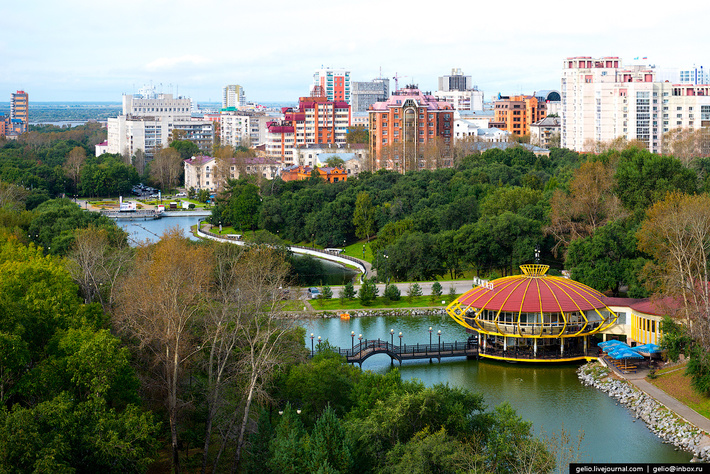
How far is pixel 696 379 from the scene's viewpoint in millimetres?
29453

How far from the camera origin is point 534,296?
123 ft

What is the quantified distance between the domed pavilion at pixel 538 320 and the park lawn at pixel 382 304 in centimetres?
825

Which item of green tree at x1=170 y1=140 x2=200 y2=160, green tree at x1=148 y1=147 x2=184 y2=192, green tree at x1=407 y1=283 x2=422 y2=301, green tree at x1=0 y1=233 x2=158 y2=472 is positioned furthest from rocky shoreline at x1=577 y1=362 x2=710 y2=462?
green tree at x1=170 y1=140 x2=200 y2=160

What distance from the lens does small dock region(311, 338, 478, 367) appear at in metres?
36.9

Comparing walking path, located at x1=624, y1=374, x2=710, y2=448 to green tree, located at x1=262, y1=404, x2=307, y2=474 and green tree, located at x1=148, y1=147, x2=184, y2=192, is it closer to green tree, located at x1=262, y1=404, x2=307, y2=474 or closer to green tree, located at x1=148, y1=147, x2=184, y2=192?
green tree, located at x1=262, y1=404, x2=307, y2=474

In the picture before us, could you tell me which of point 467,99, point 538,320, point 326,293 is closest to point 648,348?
point 538,320

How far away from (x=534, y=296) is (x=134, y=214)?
→ 211 feet

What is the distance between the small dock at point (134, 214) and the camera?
93.0 m

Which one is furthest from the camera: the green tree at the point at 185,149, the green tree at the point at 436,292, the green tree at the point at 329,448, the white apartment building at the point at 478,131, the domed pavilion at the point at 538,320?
the white apartment building at the point at 478,131

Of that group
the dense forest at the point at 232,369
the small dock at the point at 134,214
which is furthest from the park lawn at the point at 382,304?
the small dock at the point at 134,214

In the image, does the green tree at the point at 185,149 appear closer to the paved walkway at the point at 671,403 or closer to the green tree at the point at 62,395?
the paved walkway at the point at 671,403

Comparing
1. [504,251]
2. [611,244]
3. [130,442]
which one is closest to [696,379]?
[611,244]

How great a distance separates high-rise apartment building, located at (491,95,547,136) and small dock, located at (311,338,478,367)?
4498 inches

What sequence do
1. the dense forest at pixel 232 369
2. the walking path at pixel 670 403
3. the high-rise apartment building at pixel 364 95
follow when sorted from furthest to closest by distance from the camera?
the high-rise apartment building at pixel 364 95
the walking path at pixel 670 403
the dense forest at pixel 232 369
